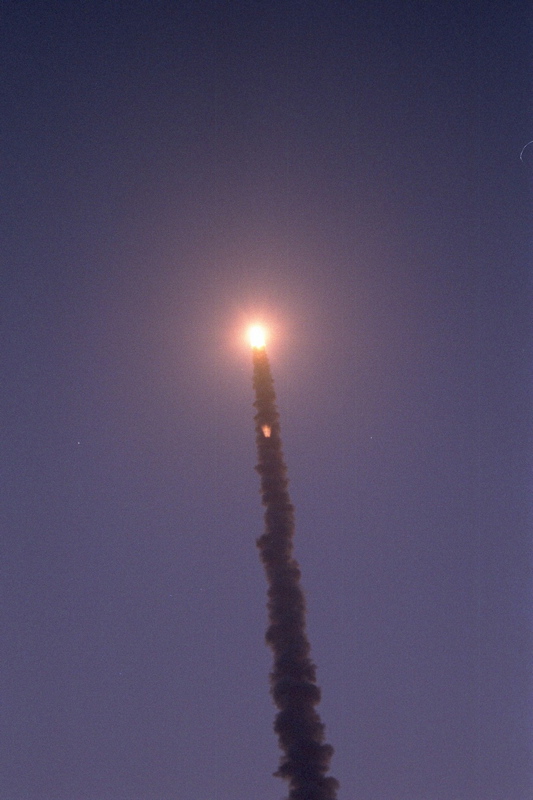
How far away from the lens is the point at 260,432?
7681 cm

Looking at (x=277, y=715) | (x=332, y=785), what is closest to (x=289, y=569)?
(x=277, y=715)

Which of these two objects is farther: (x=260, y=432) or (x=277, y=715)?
(x=260, y=432)

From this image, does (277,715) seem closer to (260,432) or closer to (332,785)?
(332,785)

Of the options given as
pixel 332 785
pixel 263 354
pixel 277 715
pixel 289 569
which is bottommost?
pixel 332 785

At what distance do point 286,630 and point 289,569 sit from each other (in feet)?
17.1

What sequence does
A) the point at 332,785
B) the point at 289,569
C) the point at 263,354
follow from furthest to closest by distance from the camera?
the point at 263,354
the point at 289,569
the point at 332,785

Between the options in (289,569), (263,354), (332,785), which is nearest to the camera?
(332,785)

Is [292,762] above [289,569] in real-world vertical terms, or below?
below

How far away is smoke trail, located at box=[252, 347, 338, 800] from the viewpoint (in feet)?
227

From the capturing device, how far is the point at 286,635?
73.1 meters

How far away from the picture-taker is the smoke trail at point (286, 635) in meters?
69.1

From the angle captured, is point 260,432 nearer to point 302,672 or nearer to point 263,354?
point 263,354

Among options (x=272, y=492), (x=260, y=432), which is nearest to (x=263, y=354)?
(x=260, y=432)

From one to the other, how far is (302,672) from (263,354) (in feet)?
95.1
